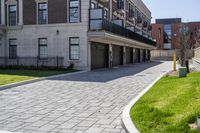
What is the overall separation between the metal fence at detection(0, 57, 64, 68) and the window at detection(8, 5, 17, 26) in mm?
3371

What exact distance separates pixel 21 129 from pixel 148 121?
2.78 m

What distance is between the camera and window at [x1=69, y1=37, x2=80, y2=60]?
25.8m

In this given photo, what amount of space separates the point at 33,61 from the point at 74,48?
396 centimetres

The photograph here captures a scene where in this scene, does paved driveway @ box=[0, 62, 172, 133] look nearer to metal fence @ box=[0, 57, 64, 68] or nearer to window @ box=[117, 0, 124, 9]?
metal fence @ box=[0, 57, 64, 68]

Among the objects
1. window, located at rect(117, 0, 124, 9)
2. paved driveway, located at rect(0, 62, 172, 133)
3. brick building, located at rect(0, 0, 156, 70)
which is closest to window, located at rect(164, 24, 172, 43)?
window, located at rect(117, 0, 124, 9)

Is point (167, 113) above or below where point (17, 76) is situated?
below

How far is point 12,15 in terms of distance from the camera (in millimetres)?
28500

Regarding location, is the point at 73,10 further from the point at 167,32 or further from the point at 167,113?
the point at 167,32

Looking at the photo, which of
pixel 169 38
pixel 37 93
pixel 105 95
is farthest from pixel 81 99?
pixel 169 38

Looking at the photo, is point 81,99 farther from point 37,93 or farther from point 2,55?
point 2,55

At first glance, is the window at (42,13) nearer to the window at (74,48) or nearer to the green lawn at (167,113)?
the window at (74,48)

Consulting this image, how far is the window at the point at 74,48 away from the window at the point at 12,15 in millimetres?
6206

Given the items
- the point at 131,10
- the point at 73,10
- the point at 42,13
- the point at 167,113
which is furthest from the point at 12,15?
the point at 167,113

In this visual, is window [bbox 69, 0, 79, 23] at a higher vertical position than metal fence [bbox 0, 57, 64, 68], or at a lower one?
higher
